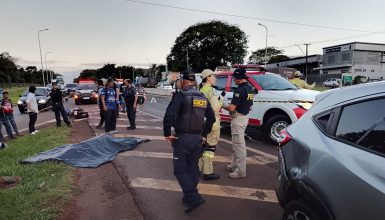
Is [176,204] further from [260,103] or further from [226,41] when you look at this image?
[226,41]

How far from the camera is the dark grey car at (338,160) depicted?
2.70 metres

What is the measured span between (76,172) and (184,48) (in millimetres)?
78752

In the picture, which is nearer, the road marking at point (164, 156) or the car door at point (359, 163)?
the car door at point (359, 163)

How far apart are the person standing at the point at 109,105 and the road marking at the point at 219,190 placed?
20.1 feet

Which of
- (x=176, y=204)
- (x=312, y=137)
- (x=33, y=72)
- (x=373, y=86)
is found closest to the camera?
(x=373, y=86)

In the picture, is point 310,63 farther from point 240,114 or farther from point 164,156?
point 240,114

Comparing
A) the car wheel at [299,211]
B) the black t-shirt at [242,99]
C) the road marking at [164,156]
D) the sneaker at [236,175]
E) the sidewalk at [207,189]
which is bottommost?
the road marking at [164,156]

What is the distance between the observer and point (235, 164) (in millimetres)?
6832

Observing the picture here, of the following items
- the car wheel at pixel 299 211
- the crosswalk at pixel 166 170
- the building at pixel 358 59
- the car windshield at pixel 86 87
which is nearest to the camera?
the car wheel at pixel 299 211

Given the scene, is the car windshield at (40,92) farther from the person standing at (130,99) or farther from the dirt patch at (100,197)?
the dirt patch at (100,197)

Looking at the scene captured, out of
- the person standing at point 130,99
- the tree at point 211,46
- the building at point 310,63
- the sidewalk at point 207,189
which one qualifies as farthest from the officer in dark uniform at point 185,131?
the building at point 310,63

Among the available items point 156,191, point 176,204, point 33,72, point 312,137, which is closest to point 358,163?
point 312,137

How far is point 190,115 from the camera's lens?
5.07 meters

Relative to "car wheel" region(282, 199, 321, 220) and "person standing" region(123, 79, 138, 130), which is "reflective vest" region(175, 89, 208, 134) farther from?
"person standing" region(123, 79, 138, 130)
